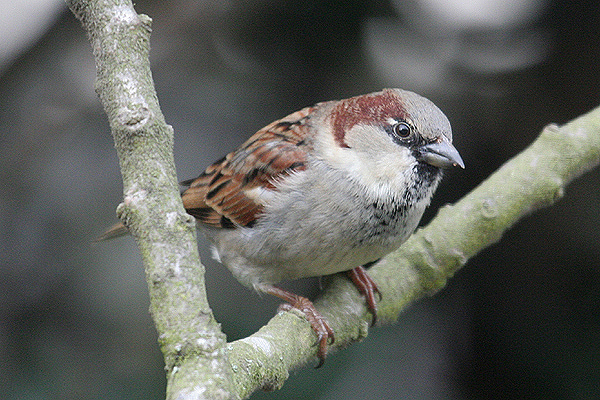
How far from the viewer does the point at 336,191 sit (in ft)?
7.52

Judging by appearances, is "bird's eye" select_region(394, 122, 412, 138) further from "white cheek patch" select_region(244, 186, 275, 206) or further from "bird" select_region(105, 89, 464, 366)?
"white cheek patch" select_region(244, 186, 275, 206)

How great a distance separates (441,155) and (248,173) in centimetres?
83

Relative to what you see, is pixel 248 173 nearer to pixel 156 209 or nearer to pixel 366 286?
pixel 366 286

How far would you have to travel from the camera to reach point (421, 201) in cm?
230

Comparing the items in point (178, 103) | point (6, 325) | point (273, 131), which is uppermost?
point (178, 103)

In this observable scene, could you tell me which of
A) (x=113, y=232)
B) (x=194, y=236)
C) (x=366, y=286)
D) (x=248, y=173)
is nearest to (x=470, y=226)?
(x=366, y=286)

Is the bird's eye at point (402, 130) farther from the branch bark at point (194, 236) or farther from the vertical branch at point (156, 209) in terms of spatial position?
the vertical branch at point (156, 209)

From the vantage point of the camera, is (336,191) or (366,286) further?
(366,286)

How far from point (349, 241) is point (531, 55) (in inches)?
79.3

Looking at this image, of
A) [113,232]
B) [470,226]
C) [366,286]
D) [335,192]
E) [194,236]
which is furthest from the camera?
[113,232]

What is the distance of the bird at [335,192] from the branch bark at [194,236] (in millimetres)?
132

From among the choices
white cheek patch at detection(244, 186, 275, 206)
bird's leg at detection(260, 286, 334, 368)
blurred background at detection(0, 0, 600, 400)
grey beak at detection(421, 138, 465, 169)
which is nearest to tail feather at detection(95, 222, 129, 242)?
blurred background at detection(0, 0, 600, 400)

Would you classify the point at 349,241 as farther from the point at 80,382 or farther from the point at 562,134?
the point at 80,382

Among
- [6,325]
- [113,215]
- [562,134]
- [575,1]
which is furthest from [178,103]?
[575,1]
